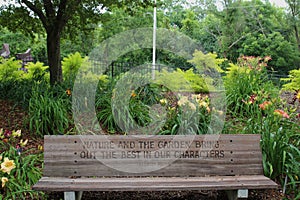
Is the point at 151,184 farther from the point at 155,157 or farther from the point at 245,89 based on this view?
the point at 245,89

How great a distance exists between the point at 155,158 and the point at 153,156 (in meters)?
0.03

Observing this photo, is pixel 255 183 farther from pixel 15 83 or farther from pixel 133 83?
pixel 15 83

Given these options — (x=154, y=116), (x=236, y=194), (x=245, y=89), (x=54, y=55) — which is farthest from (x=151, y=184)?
(x=54, y=55)

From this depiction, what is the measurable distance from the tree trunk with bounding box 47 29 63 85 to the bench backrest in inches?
121

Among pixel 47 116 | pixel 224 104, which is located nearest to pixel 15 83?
pixel 47 116

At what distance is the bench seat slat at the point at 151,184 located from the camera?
2514 millimetres

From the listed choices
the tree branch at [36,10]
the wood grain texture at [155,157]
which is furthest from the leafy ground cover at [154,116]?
the tree branch at [36,10]

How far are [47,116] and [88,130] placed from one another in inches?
21.6

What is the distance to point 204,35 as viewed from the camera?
20.7 meters

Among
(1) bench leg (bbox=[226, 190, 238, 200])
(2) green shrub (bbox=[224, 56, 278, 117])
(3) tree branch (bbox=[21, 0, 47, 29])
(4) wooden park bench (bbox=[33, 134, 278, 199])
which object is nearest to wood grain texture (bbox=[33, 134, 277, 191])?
(4) wooden park bench (bbox=[33, 134, 278, 199])

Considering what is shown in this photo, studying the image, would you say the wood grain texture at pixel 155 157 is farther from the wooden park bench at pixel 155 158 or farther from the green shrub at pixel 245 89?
the green shrub at pixel 245 89

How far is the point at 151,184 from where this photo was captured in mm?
2578

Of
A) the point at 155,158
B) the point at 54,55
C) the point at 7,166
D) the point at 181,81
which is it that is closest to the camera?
the point at 7,166

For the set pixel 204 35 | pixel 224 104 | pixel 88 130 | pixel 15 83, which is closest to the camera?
pixel 88 130
